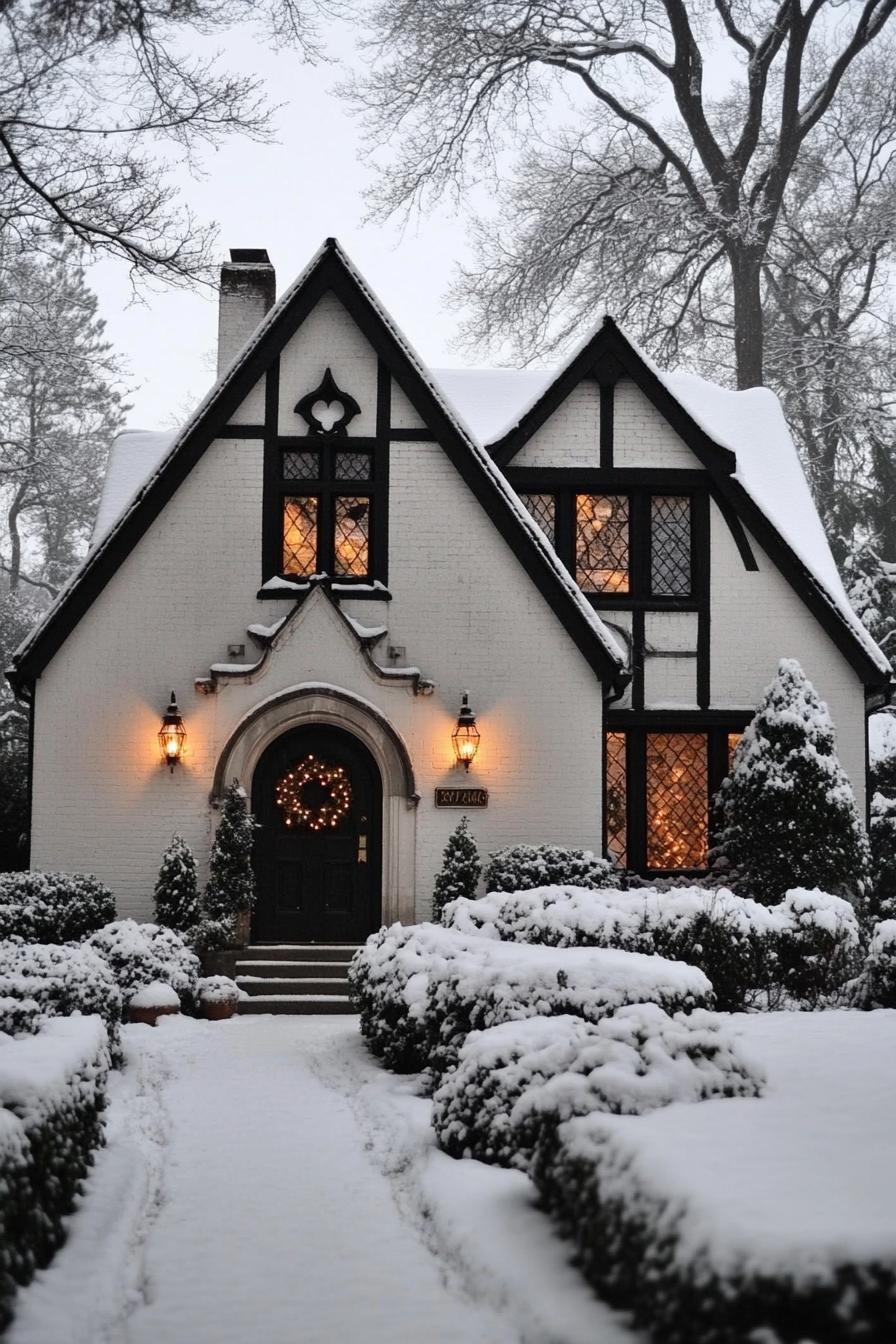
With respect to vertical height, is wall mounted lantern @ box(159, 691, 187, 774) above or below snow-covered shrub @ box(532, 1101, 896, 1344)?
above

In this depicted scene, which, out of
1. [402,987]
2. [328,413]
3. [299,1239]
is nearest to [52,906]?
[402,987]

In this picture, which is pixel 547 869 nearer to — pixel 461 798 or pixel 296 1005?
pixel 461 798

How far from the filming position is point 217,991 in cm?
1312

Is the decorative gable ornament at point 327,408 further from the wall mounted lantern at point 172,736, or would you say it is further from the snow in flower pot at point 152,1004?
the snow in flower pot at point 152,1004

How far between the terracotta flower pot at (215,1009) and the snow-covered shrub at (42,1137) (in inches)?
213

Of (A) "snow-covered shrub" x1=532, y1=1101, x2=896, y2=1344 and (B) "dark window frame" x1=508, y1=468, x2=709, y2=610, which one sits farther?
(B) "dark window frame" x1=508, y1=468, x2=709, y2=610

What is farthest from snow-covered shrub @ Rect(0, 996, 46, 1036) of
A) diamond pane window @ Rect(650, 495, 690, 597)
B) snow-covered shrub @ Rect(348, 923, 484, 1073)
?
diamond pane window @ Rect(650, 495, 690, 597)

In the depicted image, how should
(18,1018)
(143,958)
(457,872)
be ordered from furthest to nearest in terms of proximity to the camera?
(457,872), (143,958), (18,1018)

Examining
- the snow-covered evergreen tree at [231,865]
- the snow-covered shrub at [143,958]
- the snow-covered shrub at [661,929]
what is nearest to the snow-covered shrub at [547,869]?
the snow-covered shrub at [661,929]

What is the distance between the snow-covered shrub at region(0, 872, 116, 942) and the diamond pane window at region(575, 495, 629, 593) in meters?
6.86

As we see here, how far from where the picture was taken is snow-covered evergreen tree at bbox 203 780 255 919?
14.5 metres

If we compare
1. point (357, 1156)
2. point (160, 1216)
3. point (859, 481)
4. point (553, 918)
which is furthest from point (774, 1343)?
point (859, 481)

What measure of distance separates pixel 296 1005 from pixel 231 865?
1.69 meters

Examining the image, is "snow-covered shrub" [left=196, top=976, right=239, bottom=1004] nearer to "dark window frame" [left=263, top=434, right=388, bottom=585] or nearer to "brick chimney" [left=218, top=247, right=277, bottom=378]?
"dark window frame" [left=263, top=434, right=388, bottom=585]
